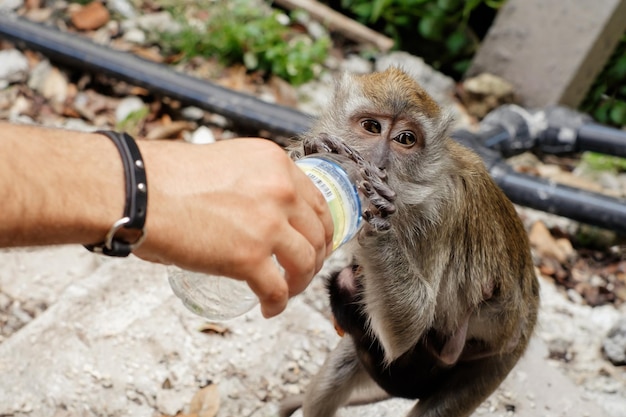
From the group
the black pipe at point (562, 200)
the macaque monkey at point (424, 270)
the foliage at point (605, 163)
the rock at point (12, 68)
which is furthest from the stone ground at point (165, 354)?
the foliage at point (605, 163)

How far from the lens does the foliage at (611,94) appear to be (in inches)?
279

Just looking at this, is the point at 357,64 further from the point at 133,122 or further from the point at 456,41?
the point at 133,122

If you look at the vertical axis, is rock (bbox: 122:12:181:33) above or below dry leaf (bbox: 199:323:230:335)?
below

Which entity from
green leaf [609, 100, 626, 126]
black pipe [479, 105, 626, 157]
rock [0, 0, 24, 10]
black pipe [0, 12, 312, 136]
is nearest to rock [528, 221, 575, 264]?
black pipe [479, 105, 626, 157]

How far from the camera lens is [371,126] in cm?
268

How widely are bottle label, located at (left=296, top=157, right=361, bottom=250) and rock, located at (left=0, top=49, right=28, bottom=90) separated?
167 inches

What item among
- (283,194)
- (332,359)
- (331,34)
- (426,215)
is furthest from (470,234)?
(331,34)

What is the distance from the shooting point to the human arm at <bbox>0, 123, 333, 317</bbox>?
157 centimetres

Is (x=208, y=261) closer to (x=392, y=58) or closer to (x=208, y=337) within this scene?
(x=208, y=337)

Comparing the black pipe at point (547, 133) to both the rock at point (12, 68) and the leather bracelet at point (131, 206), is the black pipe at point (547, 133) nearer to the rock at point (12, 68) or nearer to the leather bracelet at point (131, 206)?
the rock at point (12, 68)

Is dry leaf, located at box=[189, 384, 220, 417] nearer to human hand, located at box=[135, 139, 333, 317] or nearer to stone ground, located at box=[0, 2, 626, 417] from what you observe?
stone ground, located at box=[0, 2, 626, 417]

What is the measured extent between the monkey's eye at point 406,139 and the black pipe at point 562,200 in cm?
231

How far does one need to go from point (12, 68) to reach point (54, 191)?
4.59 m

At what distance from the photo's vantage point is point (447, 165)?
110 inches
